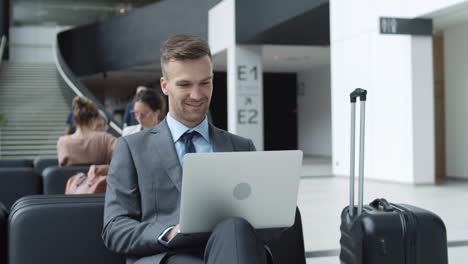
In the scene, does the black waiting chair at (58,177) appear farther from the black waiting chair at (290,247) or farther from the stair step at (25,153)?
the stair step at (25,153)

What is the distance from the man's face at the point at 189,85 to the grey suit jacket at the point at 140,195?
0.54 ft

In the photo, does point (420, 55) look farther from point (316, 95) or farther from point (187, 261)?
point (316, 95)

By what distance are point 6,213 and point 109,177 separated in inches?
23.4

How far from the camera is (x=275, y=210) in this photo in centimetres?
Answer: 210

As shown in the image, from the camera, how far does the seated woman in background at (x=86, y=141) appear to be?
4.76 metres

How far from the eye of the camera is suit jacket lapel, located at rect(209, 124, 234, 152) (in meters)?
2.40

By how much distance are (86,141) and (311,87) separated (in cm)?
2014

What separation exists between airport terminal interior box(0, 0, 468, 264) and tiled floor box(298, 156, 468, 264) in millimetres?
24

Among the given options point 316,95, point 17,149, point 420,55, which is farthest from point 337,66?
point 316,95

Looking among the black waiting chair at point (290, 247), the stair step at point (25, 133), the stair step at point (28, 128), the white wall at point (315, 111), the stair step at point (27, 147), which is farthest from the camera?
the white wall at point (315, 111)

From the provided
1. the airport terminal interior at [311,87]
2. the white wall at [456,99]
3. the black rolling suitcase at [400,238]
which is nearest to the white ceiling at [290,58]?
the airport terminal interior at [311,87]

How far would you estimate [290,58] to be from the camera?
66.1 feet

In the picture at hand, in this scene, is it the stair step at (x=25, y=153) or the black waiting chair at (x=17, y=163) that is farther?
the stair step at (x=25, y=153)

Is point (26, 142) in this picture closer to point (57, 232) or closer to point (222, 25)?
point (222, 25)
